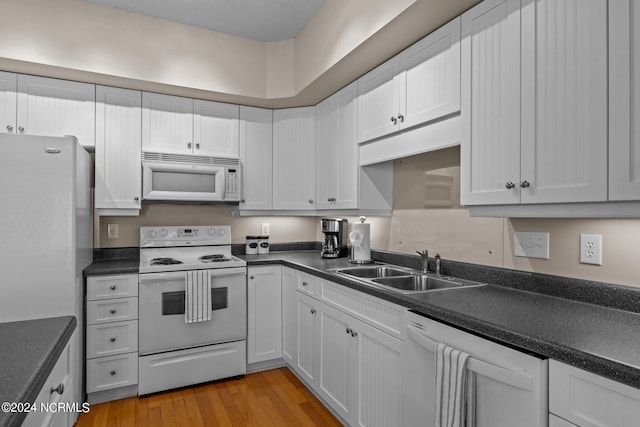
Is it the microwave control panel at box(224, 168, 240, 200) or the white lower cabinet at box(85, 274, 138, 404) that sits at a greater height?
the microwave control panel at box(224, 168, 240, 200)

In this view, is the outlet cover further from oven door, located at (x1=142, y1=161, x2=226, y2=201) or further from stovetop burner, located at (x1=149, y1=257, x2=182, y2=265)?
stovetop burner, located at (x1=149, y1=257, x2=182, y2=265)

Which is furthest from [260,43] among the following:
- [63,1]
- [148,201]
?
[148,201]

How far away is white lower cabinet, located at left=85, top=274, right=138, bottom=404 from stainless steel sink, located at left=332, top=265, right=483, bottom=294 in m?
1.47

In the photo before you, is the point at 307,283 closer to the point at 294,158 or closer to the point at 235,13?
the point at 294,158

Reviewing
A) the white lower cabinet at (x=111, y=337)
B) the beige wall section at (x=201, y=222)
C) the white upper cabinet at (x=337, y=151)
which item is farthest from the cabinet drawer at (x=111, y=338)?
the white upper cabinet at (x=337, y=151)

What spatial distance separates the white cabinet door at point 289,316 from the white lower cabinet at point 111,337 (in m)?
1.09

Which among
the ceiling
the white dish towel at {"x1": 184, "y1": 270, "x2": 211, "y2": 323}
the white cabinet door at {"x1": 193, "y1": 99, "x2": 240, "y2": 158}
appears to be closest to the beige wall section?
the white cabinet door at {"x1": 193, "y1": 99, "x2": 240, "y2": 158}

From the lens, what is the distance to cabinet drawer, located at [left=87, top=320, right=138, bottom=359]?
251cm

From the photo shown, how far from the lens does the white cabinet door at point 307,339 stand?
256cm

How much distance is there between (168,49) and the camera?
283cm

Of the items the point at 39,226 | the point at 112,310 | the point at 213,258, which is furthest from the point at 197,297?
the point at 39,226

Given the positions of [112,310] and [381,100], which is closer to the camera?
[381,100]

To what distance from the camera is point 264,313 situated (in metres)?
3.03

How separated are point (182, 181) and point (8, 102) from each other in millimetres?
1223
